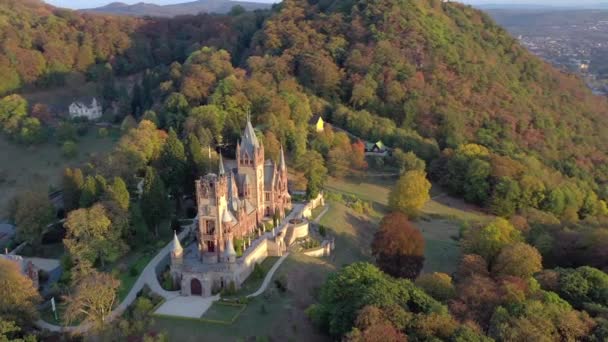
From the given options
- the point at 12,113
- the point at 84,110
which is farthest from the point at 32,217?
the point at 84,110

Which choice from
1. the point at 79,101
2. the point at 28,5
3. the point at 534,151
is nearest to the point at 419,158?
the point at 534,151

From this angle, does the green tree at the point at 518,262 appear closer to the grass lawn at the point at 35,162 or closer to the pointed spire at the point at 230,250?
the pointed spire at the point at 230,250

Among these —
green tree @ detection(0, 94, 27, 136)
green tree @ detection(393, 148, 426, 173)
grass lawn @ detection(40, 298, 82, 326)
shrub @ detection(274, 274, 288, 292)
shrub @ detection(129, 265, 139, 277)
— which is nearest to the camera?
grass lawn @ detection(40, 298, 82, 326)

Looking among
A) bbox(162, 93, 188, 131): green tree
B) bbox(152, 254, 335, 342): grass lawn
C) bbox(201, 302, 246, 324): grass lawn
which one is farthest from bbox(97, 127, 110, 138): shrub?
bbox(201, 302, 246, 324): grass lawn

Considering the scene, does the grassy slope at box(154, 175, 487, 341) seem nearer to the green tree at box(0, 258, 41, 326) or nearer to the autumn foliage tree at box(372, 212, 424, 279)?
the autumn foliage tree at box(372, 212, 424, 279)

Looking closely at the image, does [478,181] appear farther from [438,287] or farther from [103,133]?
[103,133]

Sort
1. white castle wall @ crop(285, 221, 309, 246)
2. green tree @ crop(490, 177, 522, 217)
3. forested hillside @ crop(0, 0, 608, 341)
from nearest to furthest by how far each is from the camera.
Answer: forested hillside @ crop(0, 0, 608, 341) → white castle wall @ crop(285, 221, 309, 246) → green tree @ crop(490, 177, 522, 217)
